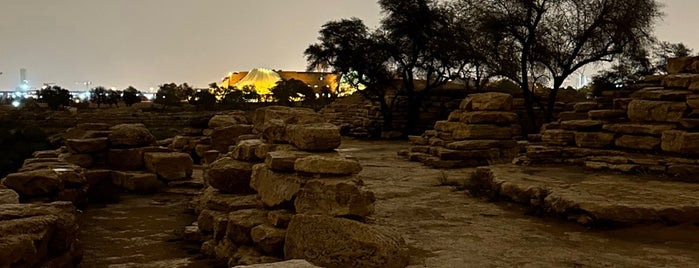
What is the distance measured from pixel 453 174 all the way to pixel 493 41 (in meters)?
7.42

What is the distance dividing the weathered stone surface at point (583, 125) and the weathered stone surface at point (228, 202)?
672 cm

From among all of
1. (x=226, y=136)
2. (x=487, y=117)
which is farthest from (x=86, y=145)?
(x=487, y=117)

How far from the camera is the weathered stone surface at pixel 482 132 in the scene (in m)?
13.6

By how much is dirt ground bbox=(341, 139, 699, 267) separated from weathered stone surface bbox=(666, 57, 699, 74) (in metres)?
4.98

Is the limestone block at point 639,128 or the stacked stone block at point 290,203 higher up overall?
the limestone block at point 639,128

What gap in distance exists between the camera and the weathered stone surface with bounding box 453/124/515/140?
1356 cm

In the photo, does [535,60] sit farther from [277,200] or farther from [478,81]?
[277,200]

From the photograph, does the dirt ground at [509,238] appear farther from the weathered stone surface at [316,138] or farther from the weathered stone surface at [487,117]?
the weathered stone surface at [487,117]

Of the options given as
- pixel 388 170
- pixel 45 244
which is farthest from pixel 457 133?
pixel 45 244

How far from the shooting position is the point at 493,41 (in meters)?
17.9

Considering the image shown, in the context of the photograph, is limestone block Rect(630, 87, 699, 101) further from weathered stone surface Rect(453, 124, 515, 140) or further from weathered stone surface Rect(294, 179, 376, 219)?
weathered stone surface Rect(294, 179, 376, 219)

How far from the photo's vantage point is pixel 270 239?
5.57 meters

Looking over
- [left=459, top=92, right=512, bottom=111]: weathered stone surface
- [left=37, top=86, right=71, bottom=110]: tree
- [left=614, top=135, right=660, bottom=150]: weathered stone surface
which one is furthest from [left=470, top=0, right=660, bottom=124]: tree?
[left=37, top=86, right=71, bottom=110]: tree

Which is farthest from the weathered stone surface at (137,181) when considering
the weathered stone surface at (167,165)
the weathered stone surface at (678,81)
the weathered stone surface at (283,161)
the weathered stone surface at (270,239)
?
the weathered stone surface at (678,81)
